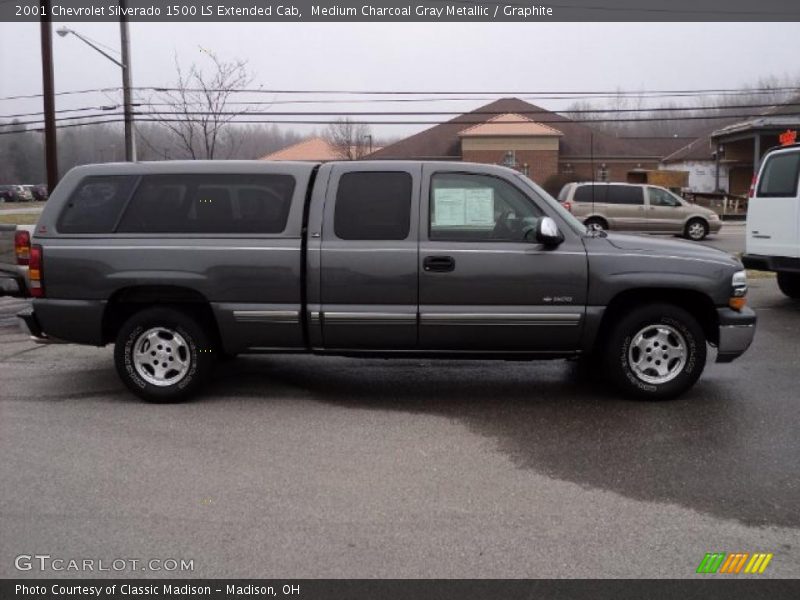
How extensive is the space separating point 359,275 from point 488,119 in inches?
1822

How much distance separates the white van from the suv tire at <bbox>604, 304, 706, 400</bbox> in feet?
14.9

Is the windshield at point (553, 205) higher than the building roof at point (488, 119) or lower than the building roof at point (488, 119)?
lower

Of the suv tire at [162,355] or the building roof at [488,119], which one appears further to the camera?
the building roof at [488,119]

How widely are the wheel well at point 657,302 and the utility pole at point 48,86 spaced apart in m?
15.7

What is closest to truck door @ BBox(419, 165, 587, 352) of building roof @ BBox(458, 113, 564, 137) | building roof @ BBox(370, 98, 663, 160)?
building roof @ BBox(370, 98, 663, 160)

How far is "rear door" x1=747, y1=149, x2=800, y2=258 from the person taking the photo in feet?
30.9

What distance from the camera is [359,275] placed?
221 inches

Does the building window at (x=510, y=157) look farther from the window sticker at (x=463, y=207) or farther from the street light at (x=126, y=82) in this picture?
the window sticker at (x=463, y=207)

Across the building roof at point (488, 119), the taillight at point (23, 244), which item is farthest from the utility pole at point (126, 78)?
the building roof at point (488, 119)

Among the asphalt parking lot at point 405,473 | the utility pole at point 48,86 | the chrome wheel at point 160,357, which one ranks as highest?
the utility pole at point 48,86

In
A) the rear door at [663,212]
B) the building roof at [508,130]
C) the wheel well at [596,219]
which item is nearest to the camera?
the wheel well at [596,219]
